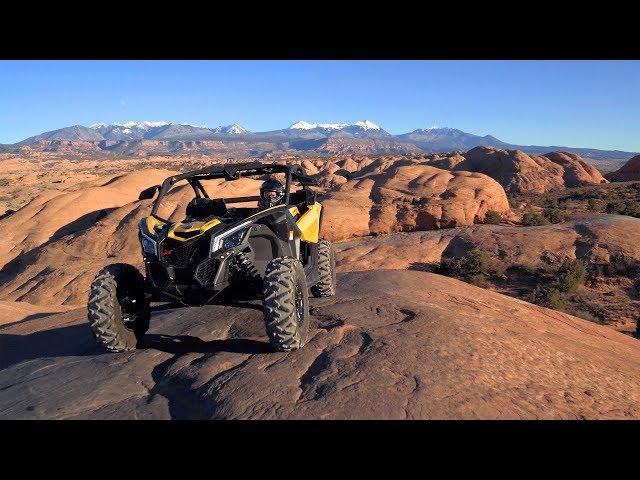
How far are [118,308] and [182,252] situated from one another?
102cm

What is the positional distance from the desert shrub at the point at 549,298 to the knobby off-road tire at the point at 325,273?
6549 mm

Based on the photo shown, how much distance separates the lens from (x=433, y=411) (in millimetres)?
3277

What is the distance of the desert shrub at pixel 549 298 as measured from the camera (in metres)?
11.5

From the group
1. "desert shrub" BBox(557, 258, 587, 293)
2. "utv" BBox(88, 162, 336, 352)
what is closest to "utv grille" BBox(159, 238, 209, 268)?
"utv" BBox(88, 162, 336, 352)

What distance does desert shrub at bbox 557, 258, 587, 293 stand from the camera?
42.5 ft

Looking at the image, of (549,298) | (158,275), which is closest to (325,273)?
(158,275)

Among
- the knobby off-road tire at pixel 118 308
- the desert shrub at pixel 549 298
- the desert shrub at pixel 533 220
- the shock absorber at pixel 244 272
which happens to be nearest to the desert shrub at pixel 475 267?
the desert shrub at pixel 549 298

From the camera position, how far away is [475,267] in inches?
578

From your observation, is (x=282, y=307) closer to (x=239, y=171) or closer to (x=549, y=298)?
(x=239, y=171)

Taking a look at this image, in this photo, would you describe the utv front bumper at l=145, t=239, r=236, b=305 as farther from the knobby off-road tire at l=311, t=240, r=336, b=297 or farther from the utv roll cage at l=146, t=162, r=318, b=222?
the knobby off-road tire at l=311, t=240, r=336, b=297

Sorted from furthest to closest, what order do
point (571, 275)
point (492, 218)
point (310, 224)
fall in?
1. point (492, 218)
2. point (571, 275)
3. point (310, 224)
